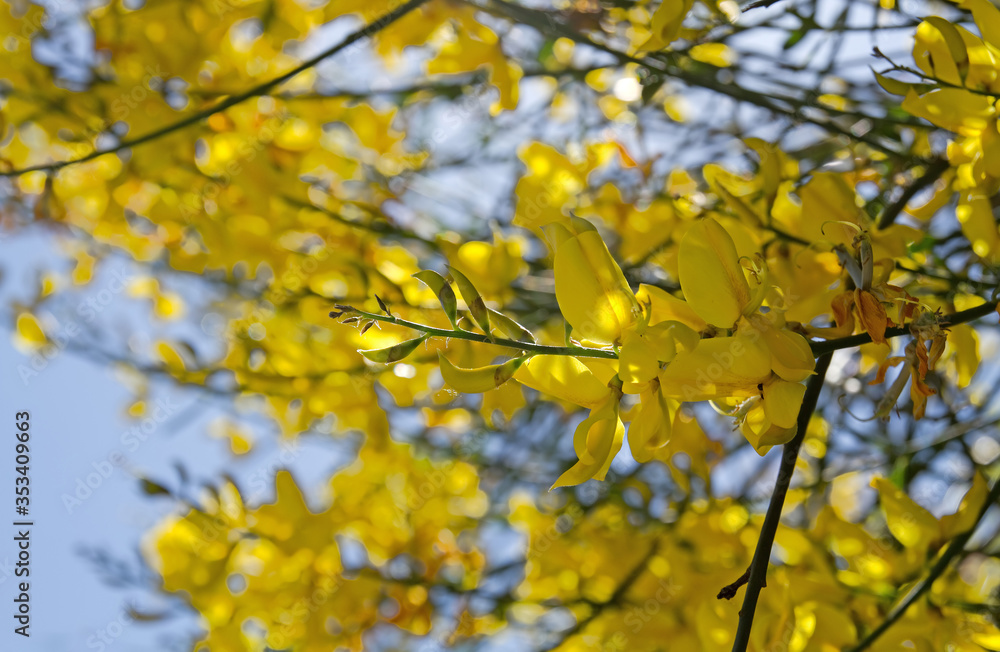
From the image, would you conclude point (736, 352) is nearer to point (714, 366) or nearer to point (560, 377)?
point (714, 366)

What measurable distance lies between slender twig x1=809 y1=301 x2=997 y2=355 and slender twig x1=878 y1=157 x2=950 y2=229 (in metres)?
0.28

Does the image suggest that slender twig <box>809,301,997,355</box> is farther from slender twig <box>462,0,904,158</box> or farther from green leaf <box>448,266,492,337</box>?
slender twig <box>462,0,904,158</box>

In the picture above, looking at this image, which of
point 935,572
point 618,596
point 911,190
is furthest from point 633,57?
point 618,596

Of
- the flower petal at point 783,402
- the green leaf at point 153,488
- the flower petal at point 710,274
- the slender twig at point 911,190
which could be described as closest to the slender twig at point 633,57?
the slender twig at point 911,190

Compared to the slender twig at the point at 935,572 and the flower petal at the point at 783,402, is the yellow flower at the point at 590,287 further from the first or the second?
the slender twig at the point at 935,572

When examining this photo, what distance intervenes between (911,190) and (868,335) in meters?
0.42

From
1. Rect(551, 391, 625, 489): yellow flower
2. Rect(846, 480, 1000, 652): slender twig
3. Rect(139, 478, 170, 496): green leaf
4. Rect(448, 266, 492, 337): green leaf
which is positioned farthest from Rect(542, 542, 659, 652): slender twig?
Rect(448, 266, 492, 337): green leaf

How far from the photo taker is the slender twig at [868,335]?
0.66 m

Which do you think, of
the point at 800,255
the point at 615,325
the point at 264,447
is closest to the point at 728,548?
the point at 800,255

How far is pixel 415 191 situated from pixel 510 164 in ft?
1.32

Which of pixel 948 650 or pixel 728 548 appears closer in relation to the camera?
pixel 948 650

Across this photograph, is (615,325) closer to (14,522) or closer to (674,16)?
(674,16)

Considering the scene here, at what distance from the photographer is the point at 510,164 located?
239 centimetres

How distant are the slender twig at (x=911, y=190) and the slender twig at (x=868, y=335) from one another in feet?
0.92
